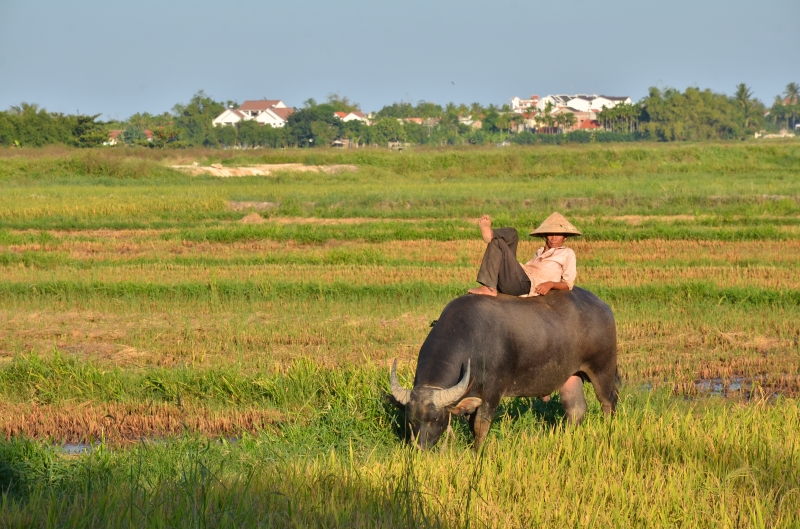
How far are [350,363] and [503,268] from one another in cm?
253

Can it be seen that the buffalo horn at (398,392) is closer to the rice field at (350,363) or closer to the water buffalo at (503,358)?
the water buffalo at (503,358)

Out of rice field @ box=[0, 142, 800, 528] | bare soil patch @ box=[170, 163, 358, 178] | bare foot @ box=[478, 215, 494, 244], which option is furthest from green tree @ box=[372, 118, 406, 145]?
bare foot @ box=[478, 215, 494, 244]

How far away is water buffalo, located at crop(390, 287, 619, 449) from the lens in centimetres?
489

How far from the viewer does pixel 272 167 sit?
123 feet

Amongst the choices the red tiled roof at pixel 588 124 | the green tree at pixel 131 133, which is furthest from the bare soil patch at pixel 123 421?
the red tiled roof at pixel 588 124

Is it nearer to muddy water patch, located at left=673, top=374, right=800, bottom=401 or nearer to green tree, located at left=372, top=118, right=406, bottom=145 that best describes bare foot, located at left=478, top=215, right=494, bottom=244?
muddy water patch, located at left=673, top=374, right=800, bottom=401

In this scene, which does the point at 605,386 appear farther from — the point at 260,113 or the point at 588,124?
the point at 260,113

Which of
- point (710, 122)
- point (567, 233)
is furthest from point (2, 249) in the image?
point (710, 122)

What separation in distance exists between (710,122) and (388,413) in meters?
77.2

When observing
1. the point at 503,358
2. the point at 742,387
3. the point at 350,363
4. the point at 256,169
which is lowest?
the point at 742,387

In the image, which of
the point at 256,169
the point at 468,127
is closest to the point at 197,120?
the point at 468,127

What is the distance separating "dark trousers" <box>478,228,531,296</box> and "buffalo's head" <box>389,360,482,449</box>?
88 centimetres

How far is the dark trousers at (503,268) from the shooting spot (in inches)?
217

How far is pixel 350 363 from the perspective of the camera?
7.67 meters
